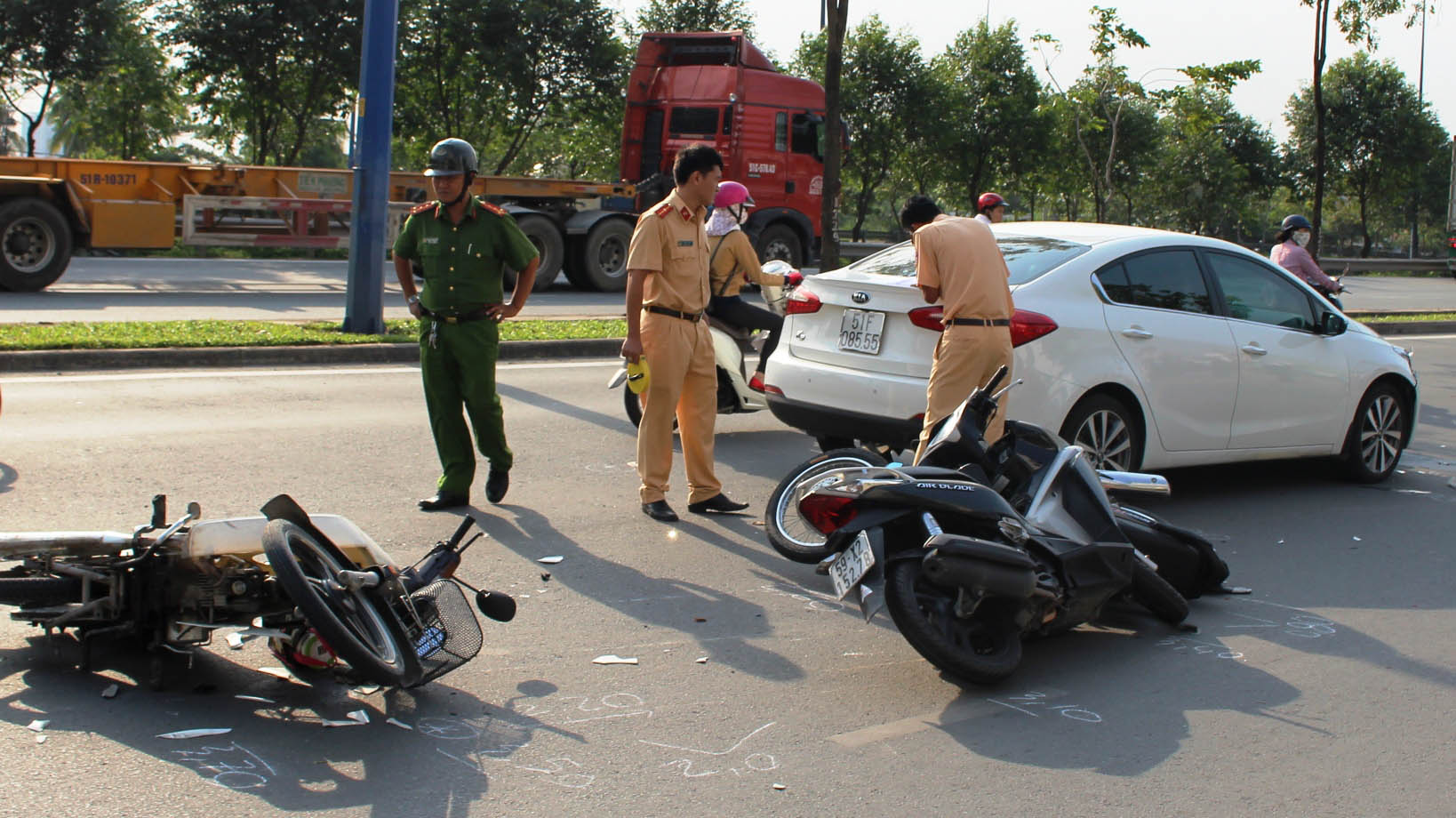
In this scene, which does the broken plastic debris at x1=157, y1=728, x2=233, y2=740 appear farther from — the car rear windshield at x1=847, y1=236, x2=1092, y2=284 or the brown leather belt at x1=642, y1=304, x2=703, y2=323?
the car rear windshield at x1=847, y1=236, x2=1092, y2=284

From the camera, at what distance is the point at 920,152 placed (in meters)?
40.4

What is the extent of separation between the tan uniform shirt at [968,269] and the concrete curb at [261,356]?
640 centimetres

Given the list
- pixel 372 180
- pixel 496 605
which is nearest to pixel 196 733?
pixel 496 605

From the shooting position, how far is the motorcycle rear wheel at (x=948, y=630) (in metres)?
4.53

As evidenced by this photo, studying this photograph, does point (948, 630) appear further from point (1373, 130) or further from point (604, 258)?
point (1373, 130)

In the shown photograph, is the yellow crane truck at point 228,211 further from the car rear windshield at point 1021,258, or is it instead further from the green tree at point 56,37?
the green tree at point 56,37

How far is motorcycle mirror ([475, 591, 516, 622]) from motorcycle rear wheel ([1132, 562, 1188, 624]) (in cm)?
235

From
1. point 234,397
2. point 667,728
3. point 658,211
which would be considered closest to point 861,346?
point 658,211

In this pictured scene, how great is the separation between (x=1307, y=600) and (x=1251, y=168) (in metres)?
53.2

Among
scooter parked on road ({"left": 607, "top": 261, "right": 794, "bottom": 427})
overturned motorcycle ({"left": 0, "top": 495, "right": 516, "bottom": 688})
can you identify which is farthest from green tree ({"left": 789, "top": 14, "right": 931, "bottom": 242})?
overturned motorcycle ({"left": 0, "top": 495, "right": 516, "bottom": 688})

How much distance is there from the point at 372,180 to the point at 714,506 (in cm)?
669

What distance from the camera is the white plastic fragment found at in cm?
474

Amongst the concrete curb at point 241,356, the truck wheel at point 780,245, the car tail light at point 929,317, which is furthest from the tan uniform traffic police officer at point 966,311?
the truck wheel at point 780,245

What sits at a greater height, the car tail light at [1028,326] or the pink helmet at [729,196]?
the pink helmet at [729,196]
